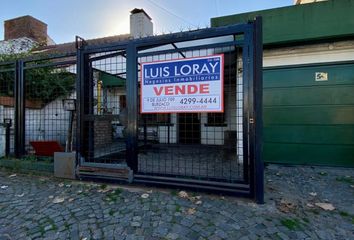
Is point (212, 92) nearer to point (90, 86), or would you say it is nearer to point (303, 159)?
point (90, 86)

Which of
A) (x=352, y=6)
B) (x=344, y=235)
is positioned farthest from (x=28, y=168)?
(x=352, y=6)

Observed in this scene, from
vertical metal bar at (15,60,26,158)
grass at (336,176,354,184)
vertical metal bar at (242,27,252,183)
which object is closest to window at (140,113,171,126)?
vertical metal bar at (15,60,26,158)

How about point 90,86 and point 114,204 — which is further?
point 90,86

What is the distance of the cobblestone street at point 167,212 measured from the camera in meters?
2.29

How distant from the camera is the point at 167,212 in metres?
2.67

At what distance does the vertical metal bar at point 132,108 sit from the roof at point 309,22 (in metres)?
2.94

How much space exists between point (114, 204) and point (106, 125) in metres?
3.33

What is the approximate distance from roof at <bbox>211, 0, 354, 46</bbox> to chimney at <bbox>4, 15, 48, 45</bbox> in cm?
1356

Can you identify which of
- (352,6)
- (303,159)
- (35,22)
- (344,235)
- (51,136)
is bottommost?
(344,235)

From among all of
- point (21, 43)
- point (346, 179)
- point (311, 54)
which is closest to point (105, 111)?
point (311, 54)

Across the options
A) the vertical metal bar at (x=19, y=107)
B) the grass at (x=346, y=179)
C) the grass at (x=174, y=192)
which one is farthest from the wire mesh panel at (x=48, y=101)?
the grass at (x=346, y=179)

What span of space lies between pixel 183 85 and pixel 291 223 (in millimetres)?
2166

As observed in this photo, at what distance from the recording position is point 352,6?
429 cm

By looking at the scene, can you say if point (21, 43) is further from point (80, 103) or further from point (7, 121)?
point (80, 103)
